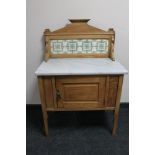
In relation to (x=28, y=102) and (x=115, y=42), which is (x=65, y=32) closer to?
(x=115, y=42)

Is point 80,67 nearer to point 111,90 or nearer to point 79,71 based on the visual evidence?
point 79,71

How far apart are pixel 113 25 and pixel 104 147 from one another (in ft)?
3.52

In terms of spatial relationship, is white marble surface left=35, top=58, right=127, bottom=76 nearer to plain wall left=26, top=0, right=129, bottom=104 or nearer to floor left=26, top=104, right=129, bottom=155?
plain wall left=26, top=0, right=129, bottom=104

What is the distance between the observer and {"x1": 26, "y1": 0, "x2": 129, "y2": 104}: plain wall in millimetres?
1766

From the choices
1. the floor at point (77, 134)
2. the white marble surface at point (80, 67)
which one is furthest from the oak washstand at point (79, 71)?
the floor at point (77, 134)

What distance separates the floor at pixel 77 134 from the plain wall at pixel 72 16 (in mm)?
627

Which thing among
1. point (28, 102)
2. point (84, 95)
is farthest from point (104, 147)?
point (28, 102)

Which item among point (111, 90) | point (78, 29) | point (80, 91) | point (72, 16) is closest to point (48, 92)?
point (80, 91)

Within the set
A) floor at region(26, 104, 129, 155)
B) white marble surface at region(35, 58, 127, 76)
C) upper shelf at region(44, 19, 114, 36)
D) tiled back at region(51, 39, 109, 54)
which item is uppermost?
upper shelf at region(44, 19, 114, 36)

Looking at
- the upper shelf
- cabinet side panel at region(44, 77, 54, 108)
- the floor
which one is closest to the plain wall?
the upper shelf

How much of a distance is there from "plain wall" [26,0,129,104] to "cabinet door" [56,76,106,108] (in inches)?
21.5

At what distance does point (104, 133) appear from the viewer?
1.73m

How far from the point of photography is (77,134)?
1.72 m

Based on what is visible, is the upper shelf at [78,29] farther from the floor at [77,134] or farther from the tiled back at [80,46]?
the floor at [77,134]
